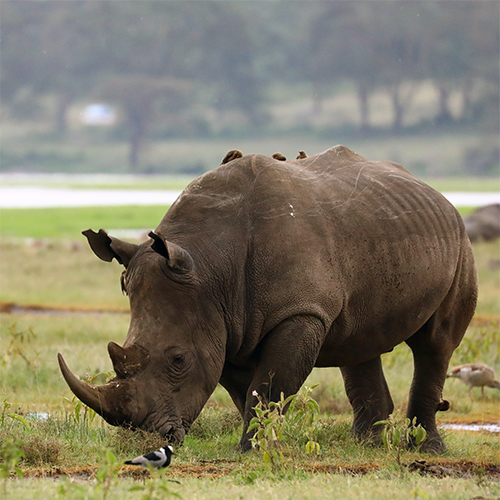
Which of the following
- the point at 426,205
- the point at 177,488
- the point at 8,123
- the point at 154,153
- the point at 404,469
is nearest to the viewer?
the point at 177,488

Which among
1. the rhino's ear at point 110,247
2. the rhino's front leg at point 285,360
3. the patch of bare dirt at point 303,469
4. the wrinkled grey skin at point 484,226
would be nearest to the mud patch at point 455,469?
the patch of bare dirt at point 303,469

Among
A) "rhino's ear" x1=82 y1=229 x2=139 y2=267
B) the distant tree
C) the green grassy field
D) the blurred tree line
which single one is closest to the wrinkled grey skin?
the green grassy field

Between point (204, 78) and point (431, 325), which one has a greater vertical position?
point (204, 78)

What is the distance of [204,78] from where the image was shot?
88750mm

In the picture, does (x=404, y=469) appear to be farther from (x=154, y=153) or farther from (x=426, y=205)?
(x=154, y=153)

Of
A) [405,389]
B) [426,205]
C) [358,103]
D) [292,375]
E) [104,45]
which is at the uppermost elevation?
[104,45]

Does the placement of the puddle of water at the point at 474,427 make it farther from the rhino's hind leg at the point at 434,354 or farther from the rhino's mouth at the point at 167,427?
the rhino's mouth at the point at 167,427

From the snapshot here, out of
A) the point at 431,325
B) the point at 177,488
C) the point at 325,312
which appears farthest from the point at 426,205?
the point at 177,488

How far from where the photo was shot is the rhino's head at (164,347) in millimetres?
6359

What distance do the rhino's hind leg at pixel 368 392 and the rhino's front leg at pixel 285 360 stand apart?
1.58 metres

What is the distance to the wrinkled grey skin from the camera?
A: 2759 cm

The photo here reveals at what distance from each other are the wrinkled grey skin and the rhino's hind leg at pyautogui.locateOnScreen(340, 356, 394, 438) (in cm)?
1973

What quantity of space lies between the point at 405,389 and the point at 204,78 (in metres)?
79.6

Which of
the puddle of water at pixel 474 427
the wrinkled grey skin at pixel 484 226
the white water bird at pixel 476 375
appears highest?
the wrinkled grey skin at pixel 484 226
